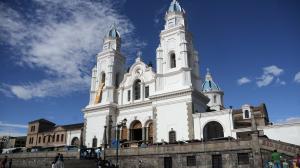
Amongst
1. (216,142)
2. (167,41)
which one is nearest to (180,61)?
(167,41)

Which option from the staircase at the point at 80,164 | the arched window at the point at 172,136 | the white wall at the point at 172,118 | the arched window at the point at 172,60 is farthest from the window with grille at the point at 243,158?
the arched window at the point at 172,60

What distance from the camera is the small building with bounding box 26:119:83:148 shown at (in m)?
56.8

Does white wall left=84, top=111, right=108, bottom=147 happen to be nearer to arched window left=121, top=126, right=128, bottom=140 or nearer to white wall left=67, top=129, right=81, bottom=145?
arched window left=121, top=126, right=128, bottom=140

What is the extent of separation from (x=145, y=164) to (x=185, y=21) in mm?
25382

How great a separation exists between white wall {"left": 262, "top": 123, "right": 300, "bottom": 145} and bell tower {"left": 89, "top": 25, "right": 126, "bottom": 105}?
24332 mm

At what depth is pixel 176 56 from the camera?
41531mm

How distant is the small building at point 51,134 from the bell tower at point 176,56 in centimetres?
2406

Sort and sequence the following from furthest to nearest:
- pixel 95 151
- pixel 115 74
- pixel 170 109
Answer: pixel 115 74, pixel 170 109, pixel 95 151

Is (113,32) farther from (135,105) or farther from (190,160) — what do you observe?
(190,160)

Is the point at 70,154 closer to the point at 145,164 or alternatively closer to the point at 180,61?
the point at 145,164

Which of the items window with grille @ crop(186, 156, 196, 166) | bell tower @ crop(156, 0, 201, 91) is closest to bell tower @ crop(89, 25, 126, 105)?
bell tower @ crop(156, 0, 201, 91)

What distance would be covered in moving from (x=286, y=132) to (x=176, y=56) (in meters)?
17.9

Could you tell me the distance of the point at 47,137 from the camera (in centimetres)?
6469

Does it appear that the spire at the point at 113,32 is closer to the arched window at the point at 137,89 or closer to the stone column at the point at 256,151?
the arched window at the point at 137,89
